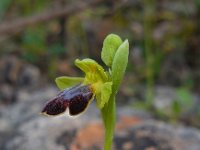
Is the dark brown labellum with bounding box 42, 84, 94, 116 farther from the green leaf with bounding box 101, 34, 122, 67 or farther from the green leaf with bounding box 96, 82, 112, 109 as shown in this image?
the green leaf with bounding box 101, 34, 122, 67

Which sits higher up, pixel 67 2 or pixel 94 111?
pixel 67 2

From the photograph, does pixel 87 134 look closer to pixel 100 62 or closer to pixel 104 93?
pixel 104 93

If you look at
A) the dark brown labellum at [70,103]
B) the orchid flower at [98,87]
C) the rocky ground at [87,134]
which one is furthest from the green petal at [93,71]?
the rocky ground at [87,134]

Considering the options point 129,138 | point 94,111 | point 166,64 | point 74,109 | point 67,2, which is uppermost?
point 67,2

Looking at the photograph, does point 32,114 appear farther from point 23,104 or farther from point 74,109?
point 74,109

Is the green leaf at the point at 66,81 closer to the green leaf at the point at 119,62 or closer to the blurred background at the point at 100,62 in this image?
the green leaf at the point at 119,62

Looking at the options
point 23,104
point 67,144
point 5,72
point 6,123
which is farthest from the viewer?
point 5,72

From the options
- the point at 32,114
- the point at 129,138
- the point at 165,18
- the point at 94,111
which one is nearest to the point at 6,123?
the point at 32,114
